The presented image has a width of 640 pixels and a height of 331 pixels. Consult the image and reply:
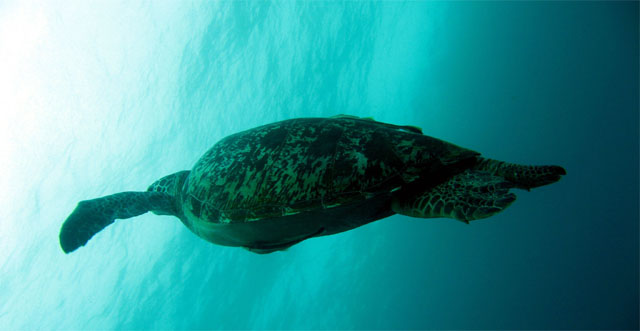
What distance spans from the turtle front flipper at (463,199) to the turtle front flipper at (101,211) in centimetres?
341

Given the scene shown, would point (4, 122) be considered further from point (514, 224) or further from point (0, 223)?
point (514, 224)

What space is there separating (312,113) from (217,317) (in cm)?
1757

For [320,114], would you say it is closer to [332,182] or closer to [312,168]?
[312,168]

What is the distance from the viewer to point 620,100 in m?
32.4

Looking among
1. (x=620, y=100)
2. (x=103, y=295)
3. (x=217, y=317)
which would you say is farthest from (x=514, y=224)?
(x=103, y=295)

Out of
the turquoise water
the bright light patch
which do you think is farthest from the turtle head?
the bright light patch

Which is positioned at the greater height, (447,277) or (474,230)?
(474,230)

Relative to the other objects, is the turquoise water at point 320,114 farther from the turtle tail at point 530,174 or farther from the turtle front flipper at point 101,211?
the turtle tail at point 530,174

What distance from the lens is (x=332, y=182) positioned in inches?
104

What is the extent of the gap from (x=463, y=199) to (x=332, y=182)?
1142 millimetres

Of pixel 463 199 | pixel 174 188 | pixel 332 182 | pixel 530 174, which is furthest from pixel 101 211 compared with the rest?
pixel 530 174

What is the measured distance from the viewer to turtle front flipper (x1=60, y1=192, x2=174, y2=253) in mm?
3469

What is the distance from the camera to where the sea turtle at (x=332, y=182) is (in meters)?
2.58

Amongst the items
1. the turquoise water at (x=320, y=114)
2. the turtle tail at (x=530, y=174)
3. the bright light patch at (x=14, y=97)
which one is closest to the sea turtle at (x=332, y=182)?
the turtle tail at (x=530, y=174)
